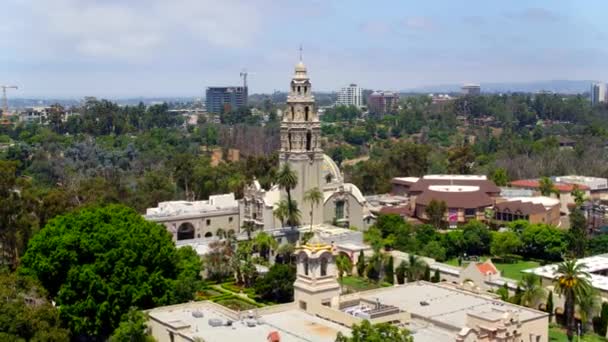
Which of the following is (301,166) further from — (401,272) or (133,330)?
(133,330)

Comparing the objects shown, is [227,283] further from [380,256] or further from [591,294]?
[591,294]

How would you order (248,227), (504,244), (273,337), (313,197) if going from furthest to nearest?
(313,197) < (248,227) < (504,244) < (273,337)

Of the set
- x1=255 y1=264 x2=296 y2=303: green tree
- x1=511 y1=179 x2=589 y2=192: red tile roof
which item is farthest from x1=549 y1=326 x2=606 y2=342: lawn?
x1=511 y1=179 x2=589 y2=192: red tile roof

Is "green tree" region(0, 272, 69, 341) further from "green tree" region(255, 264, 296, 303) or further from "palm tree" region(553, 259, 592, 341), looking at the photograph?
"palm tree" region(553, 259, 592, 341)

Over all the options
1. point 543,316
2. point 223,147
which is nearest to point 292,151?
point 543,316

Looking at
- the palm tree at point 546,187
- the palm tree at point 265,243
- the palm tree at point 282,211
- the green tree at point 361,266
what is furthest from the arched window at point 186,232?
the palm tree at point 546,187

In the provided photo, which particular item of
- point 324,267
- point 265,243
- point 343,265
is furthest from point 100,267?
point 343,265
